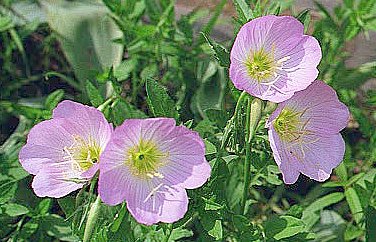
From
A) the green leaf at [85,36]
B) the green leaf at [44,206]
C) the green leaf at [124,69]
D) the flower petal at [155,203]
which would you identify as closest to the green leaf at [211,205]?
the flower petal at [155,203]

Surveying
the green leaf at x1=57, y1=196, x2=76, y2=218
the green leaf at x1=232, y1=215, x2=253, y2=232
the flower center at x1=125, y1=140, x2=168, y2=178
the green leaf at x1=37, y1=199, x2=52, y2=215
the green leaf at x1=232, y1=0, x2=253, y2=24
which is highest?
the green leaf at x1=232, y1=0, x2=253, y2=24

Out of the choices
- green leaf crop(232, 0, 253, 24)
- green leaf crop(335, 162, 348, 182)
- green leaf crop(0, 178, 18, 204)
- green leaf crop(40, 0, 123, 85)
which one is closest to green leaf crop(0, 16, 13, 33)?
green leaf crop(40, 0, 123, 85)

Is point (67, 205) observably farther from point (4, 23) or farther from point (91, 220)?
point (4, 23)

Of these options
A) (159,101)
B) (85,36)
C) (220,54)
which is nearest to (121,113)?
(159,101)

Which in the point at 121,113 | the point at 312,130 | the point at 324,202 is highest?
the point at 312,130

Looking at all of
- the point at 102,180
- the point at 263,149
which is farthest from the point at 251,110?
the point at 102,180

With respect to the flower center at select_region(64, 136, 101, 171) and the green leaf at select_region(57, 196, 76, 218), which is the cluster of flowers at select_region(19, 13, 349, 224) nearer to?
the flower center at select_region(64, 136, 101, 171)
